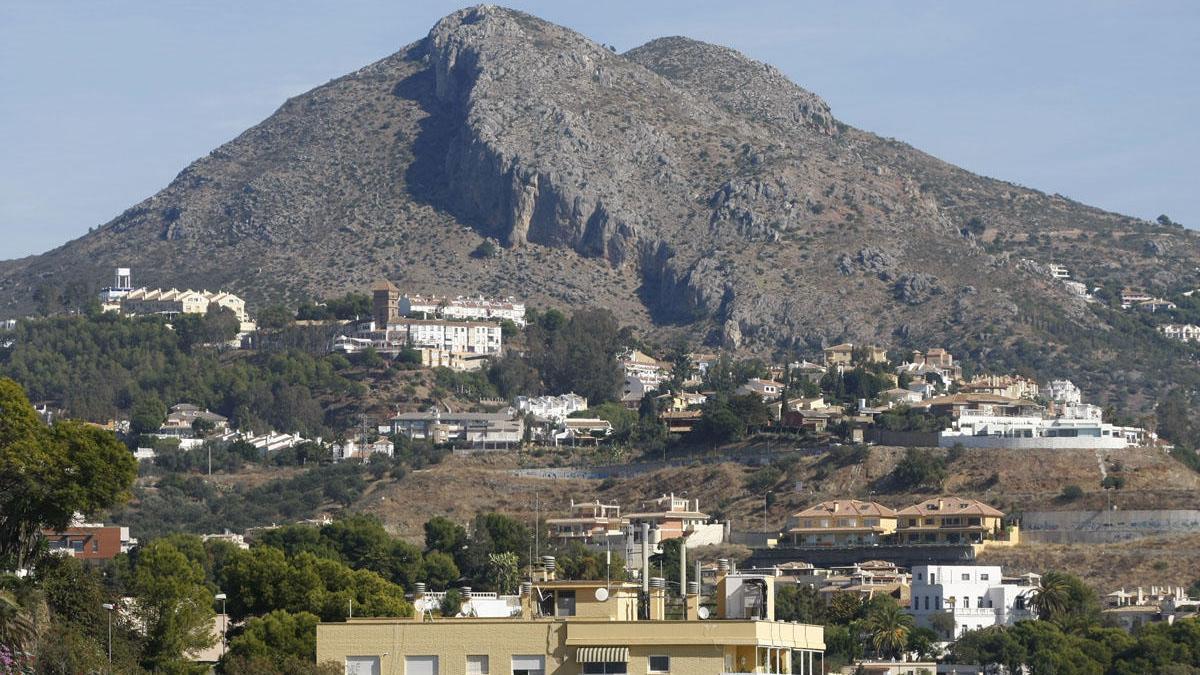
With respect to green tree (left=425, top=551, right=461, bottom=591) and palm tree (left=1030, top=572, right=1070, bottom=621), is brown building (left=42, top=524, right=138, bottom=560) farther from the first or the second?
palm tree (left=1030, top=572, right=1070, bottom=621)

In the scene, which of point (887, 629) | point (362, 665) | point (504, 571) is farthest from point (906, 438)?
point (362, 665)

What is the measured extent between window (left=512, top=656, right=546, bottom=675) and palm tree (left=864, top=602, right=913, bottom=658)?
76470 mm


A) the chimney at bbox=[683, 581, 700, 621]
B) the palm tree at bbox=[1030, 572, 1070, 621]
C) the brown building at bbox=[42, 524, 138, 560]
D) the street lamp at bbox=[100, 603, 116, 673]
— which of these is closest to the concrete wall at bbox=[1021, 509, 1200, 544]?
the palm tree at bbox=[1030, 572, 1070, 621]

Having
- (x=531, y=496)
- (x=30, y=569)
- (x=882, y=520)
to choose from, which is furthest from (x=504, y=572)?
(x=30, y=569)

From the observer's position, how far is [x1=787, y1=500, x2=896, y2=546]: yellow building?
158 meters

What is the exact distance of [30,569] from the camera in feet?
248

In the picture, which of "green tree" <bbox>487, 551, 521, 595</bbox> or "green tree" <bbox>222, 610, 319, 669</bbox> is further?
"green tree" <bbox>487, 551, 521, 595</bbox>

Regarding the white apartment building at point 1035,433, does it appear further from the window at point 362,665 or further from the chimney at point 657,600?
the window at point 362,665

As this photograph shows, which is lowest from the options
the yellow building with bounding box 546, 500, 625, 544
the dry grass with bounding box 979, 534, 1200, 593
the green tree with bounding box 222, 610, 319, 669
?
the dry grass with bounding box 979, 534, 1200, 593

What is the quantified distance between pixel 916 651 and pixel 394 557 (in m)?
26.8

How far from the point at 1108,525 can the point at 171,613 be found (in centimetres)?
8477

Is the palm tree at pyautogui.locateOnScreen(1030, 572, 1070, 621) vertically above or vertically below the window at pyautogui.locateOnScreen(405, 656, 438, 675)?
below

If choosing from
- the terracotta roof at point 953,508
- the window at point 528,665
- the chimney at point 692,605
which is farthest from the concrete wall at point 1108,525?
the window at point 528,665

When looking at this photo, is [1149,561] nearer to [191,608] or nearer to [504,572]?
[504,572]
